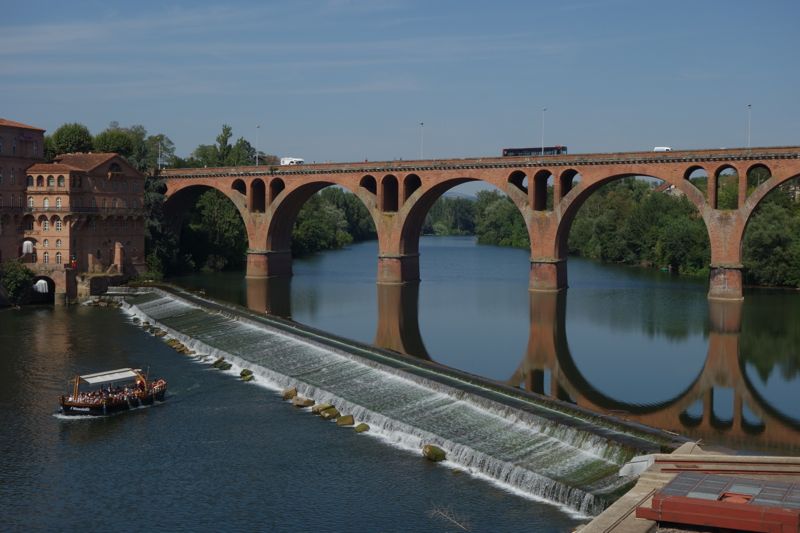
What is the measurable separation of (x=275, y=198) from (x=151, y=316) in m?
32.2

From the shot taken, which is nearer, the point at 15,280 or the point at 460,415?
the point at 460,415

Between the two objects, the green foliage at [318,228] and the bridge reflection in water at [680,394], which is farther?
the green foliage at [318,228]

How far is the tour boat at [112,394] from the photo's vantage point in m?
37.3

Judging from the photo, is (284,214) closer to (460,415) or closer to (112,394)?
(112,394)

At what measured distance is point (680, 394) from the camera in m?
41.7

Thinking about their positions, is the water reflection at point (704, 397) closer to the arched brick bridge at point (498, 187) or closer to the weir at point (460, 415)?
the weir at point (460, 415)

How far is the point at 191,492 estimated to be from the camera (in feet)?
92.8

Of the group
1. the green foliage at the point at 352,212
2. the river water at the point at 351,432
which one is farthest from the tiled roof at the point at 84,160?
the green foliage at the point at 352,212

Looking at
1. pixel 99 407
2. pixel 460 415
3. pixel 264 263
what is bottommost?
pixel 99 407

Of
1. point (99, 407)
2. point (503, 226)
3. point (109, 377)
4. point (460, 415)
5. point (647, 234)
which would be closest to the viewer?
point (460, 415)

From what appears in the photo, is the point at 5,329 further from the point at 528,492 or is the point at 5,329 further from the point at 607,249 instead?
the point at 607,249

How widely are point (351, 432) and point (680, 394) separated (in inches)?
655

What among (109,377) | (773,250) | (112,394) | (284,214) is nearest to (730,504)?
(112,394)

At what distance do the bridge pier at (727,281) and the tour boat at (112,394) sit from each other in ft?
147
